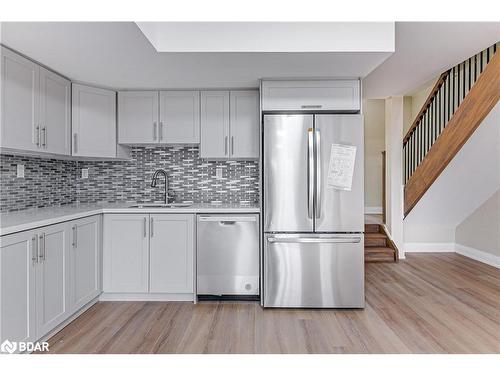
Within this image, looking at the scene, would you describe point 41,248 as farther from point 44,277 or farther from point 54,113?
point 54,113

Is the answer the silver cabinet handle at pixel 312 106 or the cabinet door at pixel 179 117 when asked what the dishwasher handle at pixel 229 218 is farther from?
the silver cabinet handle at pixel 312 106

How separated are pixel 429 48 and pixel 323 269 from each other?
2142mm

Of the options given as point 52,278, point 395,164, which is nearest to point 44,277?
point 52,278

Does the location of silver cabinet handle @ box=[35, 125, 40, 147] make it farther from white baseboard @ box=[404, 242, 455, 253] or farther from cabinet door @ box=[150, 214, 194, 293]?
white baseboard @ box=[404, 242, 455, 253]

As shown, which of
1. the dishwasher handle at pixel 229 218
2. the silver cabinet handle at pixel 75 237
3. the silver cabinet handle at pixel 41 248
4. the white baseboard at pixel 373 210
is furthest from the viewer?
the white baseboard at pixel 373 210

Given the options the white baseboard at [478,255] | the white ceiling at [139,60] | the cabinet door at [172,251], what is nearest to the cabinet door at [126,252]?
the cabinet door at [172,251]

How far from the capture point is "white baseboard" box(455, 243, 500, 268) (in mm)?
4683

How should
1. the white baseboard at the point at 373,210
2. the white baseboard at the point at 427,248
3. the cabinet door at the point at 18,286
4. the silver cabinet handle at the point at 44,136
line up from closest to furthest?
1. the cabinet door at the point at 18,286
2. the silver cabinet handle at the point at 44,136
3. the white baseboard at the point at 427,248
4. the white baseboard at the point at 373,210

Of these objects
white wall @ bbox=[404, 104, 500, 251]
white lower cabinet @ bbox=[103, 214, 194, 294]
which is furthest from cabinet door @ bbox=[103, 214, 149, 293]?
white wall @ bbox=[404, 104, 500, 251]

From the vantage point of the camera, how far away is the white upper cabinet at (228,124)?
3764 mm

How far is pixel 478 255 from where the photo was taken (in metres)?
5.01

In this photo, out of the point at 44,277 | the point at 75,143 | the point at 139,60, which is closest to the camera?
the point at 44,277

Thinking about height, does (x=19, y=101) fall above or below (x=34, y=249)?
above

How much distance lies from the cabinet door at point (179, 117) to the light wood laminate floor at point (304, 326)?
177 centimetres
